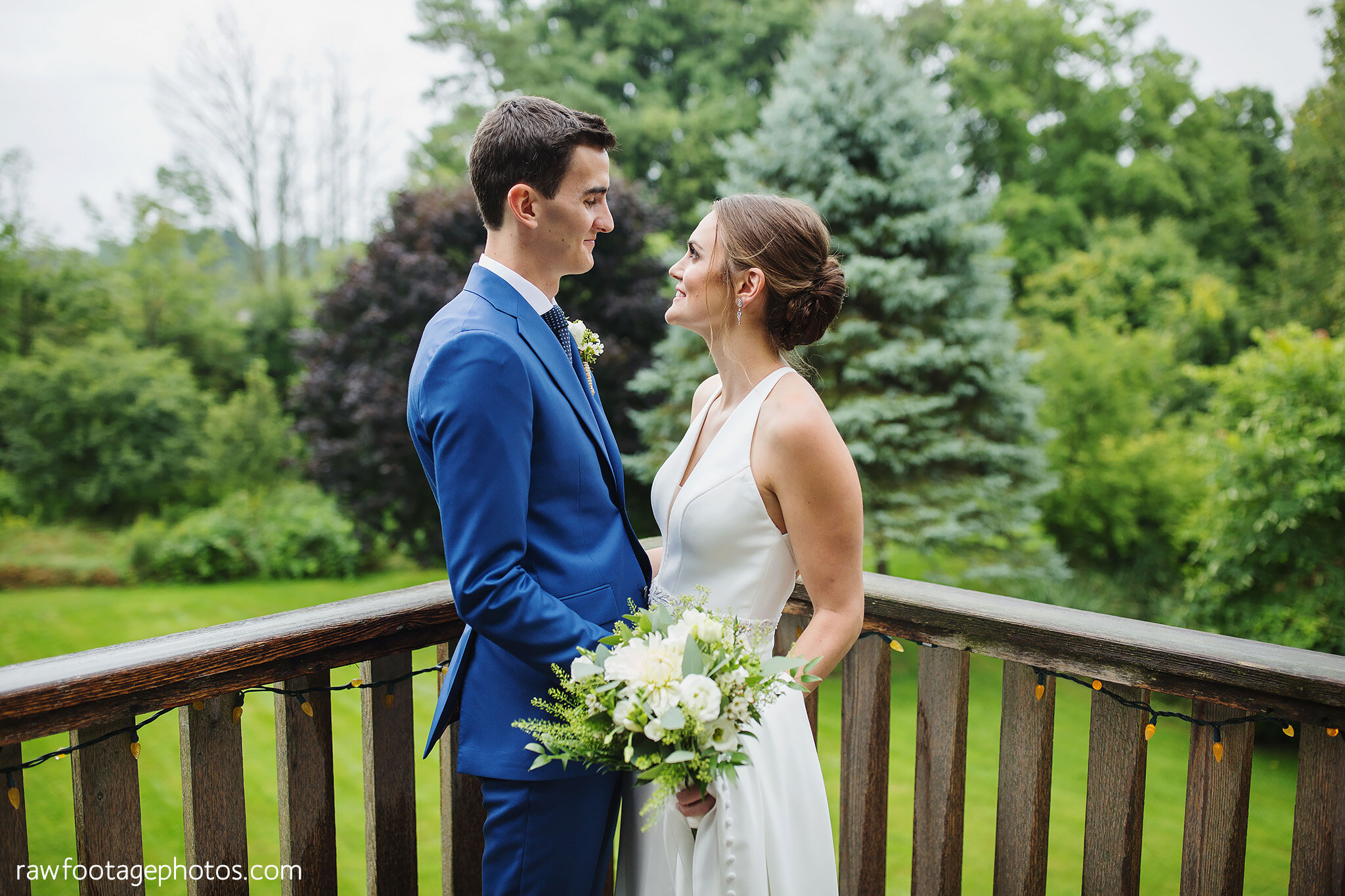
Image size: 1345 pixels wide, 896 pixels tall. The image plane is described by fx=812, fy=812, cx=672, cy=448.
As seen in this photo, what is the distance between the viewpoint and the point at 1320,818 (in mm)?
1419

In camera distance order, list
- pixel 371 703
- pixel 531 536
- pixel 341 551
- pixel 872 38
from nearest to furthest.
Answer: pixel 531 536
pixel 371 703
pixel 872 38
pixel 341 551

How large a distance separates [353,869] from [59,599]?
6.63m

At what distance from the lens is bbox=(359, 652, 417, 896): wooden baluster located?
1840 millimetres

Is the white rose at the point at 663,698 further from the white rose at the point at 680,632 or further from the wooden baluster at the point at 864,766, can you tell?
the wooden baluster at the point at 864,766

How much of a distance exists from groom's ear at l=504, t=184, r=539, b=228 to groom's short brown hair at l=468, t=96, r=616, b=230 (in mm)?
13

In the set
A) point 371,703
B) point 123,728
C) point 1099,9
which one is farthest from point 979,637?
point 1099,9

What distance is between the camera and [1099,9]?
19453mm

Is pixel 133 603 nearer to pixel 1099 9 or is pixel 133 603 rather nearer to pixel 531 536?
pixel 531 536

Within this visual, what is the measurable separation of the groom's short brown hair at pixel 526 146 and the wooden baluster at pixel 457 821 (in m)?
1.11

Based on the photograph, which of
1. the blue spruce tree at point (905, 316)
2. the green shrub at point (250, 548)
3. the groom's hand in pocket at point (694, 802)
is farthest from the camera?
the green shrub at point (250, 548)

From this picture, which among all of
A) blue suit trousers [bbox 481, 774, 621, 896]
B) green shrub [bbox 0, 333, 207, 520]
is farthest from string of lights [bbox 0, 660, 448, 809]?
green shrub [bbox 0, 333, 207, 520]

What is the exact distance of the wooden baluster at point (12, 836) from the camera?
4.13 ft

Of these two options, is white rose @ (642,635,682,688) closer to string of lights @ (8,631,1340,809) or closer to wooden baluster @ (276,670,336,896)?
string of lights @ (8,631,1340,809)

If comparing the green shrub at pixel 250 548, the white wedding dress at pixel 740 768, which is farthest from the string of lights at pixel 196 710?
the green shrub at pixel 250 548
